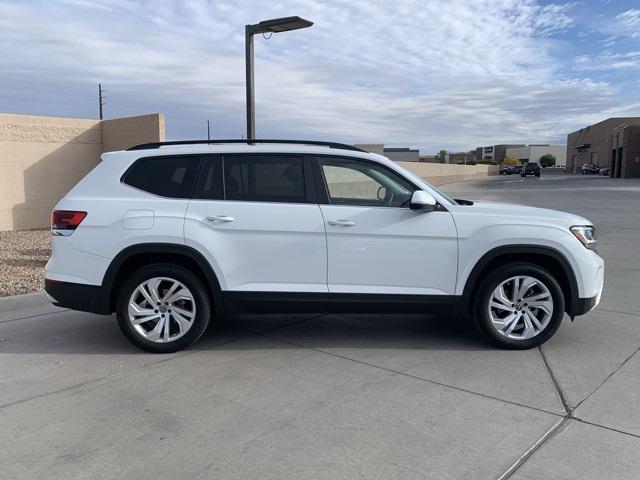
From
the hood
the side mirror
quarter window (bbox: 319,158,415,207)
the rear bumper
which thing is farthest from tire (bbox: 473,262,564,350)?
the rear bumper

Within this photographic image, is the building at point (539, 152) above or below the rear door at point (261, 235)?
above

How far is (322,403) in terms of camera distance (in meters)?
3.99

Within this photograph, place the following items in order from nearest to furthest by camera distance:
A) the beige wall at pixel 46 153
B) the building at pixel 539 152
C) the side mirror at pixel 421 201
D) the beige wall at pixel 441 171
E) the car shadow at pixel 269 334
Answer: the side mirror at pixel 421 201 → the car shadow at pixel 269 334 → the beige wall at pixel 46 153 → the beige wall at pixel 441 171 → the building at pixel 539 152

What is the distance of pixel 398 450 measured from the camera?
10.9 ft

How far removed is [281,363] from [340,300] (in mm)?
743

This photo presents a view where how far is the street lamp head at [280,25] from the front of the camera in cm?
986

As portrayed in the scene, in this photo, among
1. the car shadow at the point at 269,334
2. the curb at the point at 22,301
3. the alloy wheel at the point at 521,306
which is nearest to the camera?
the alloy wheel at the point at 521,306

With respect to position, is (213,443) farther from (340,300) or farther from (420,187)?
(420,187)

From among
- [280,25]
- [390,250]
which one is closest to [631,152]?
[280,25]

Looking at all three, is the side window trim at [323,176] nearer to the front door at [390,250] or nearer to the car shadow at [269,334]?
the front door at [390,250]

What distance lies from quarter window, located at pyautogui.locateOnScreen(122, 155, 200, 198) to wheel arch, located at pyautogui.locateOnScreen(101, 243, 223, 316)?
0.51 m

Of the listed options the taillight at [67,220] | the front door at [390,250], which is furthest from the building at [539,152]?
the taillight at [67,220]

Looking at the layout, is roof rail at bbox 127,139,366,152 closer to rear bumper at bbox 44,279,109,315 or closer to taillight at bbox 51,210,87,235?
taillight at bbox 51,210,87,235

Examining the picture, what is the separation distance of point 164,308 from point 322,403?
5.97ft
